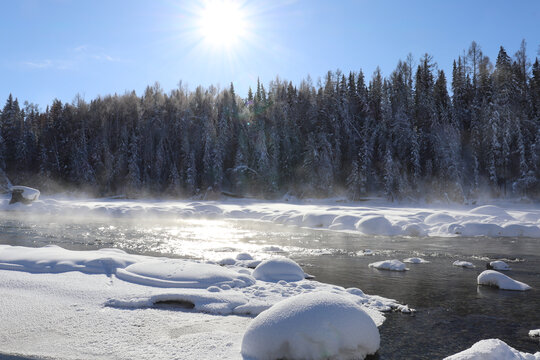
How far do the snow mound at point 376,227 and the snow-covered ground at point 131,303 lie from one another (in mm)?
13501

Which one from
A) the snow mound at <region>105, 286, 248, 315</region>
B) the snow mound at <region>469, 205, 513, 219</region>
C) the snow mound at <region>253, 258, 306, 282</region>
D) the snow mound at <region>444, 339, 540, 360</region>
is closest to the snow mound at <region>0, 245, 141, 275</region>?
the snow mound at <region>105, 286, 248, 315</region>

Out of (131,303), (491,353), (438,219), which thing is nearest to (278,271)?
(131,303)

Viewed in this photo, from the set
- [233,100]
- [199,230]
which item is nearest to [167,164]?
[233,100]

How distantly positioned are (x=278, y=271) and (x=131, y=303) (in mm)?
4265

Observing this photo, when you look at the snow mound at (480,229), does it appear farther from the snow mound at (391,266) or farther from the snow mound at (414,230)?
the snow mound at (391,266)

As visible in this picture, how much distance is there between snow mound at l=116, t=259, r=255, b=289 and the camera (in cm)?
927

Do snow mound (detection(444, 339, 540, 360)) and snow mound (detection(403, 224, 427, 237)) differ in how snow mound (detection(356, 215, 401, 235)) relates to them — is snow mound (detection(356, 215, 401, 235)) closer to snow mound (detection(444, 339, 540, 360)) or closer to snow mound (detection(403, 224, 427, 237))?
snow mound (detection(403, 224, 427, 237))

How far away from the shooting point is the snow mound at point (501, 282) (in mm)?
10289

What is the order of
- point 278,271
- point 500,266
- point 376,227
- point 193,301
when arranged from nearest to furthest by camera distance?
1. point 193,301
2. point 278,271
3. point 500,266
4. point 376,227

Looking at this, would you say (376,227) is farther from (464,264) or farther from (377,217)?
(464,264)

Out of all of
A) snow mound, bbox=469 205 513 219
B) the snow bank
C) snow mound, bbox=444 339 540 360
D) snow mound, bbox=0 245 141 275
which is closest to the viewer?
snow mound, bbox=444 339 540 360

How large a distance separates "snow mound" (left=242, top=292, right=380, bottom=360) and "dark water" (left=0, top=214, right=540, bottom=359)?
23.8 inches

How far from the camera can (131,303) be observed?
7.83 meters

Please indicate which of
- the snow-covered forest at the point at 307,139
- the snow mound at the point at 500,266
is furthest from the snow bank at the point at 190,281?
the snow-covered forest at the point at 307,139
